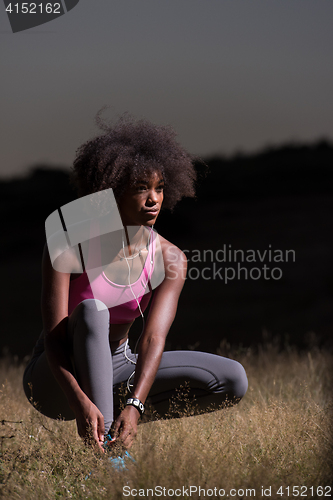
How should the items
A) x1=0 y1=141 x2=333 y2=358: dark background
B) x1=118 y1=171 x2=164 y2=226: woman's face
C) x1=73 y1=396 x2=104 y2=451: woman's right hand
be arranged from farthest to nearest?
x1=0 y1=141 x2=333 y2=358: dark background → x1=118 y1=171 x2=164 y2=226: woman's face → x1=73 y1=396 x2=104 y2=451: woman's right hand

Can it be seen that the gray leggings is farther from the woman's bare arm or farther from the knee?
the woman's bare arm

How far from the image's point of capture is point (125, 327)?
2480 millimetres

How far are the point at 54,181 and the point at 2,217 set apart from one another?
1.88 m

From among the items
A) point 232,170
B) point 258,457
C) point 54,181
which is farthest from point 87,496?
point 232,170

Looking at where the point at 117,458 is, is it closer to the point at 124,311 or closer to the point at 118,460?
the point at 118,460

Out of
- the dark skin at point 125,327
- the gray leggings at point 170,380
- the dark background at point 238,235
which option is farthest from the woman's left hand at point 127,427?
the dark background at point 238,235

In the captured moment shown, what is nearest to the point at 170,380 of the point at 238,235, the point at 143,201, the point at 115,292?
the point at 115,292

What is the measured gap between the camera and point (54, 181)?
7.30 meters

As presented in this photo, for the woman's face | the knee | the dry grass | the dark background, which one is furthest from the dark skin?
the dark background

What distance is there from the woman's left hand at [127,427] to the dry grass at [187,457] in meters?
0.07

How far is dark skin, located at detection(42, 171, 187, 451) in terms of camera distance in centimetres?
202

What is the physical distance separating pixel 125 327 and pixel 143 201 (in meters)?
0.64

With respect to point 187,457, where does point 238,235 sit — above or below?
below

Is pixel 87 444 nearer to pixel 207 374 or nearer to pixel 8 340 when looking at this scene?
pixel 207 374
